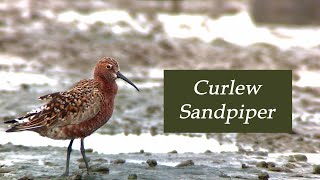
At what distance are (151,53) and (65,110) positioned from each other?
15.1m

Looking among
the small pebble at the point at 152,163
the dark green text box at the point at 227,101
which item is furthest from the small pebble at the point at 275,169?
the small pebble at the point at 152,163

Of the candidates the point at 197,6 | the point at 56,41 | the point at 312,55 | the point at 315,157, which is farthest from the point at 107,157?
the point at 197,6

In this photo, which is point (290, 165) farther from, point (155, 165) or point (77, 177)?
point (77, 177)

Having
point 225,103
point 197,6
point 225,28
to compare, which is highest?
point 197,6

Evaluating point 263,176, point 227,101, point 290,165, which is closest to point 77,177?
point 263,176

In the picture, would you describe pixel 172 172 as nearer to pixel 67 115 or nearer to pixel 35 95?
pixel 67 115

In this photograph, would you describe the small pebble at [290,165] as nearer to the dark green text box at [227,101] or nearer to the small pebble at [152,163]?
the dark green text box at [227,101]

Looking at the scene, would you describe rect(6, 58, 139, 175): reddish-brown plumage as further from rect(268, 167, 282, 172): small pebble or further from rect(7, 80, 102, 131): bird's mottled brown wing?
rect(268, 167, 282, 172): small pebble

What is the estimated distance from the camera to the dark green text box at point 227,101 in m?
12.6

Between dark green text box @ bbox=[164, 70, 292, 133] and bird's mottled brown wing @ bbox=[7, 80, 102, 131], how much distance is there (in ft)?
9.87

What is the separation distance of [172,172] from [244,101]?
2.22 meters

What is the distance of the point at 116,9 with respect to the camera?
39.1m

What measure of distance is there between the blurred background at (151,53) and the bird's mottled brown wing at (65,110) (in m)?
1.73

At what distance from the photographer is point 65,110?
32.0ft
